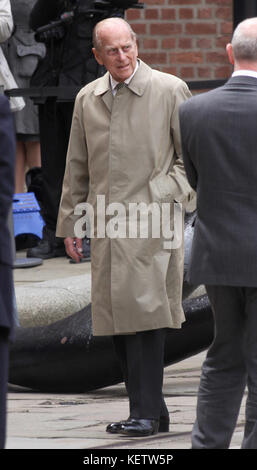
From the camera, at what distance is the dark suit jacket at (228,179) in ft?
15.6

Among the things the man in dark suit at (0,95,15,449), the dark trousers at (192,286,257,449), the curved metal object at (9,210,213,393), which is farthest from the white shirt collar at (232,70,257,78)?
the curved metal object at (9,210,213,393)

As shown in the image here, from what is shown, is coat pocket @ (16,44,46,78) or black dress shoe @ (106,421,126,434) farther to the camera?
coat pocket @ (16,44,46,78)

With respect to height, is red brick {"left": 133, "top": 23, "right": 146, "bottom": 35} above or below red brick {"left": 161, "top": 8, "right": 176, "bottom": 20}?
below

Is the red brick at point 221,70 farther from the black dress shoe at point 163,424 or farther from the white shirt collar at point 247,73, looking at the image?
the white shirt collar at point 247,73

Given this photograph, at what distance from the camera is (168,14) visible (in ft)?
34.5

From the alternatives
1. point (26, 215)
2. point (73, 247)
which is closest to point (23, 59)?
point (26, 215)

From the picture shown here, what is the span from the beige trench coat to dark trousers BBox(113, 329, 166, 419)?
73 millimetres

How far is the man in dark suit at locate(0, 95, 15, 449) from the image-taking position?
155 inches

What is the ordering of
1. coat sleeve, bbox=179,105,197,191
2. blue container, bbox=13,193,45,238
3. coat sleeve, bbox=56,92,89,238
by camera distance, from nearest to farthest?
coat sleeve, bbox=179,105,197,191 < coat sleeve, bbox=56,92,89,238 < blue container, bbox=13,193,45,238

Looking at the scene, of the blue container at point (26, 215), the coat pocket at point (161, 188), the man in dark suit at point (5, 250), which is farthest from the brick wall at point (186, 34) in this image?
the man in dark suit at point (5, 250)

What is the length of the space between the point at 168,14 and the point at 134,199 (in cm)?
498

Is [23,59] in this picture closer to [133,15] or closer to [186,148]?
[133,15]

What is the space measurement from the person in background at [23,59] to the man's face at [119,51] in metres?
4.16

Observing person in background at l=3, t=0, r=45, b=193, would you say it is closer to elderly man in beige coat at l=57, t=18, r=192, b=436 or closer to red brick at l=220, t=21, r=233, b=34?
red brick at l=220, t=21, r=233, b=34
